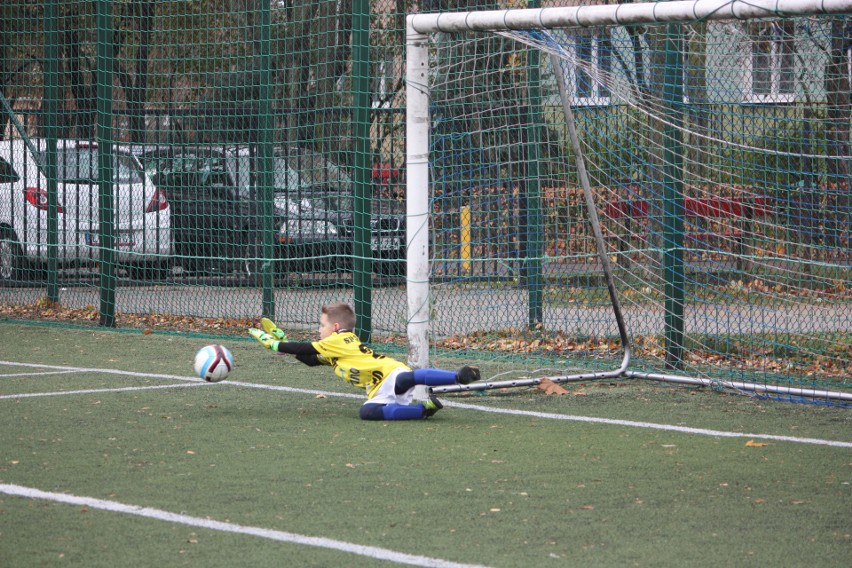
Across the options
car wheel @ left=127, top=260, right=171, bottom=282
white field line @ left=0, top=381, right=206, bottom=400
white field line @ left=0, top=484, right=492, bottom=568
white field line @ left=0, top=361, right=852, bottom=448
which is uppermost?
car wheel @ left=127, top=260, right=171, bottom=282

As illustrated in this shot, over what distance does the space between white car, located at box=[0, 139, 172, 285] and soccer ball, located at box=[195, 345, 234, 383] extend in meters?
5.72

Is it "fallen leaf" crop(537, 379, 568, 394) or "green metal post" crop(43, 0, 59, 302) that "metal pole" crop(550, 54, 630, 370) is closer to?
"fallen leaf" crop(537, 379, 568, 394)

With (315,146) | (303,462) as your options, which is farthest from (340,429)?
(315,146)

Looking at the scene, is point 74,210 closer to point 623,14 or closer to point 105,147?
point 105,147

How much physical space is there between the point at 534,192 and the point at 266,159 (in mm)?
3263

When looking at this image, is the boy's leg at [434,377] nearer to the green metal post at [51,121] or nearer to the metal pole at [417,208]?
the metal pole at [417,208]

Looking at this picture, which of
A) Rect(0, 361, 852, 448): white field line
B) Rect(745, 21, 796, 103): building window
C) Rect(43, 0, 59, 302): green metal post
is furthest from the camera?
Rect(43, 0, 59, 302): green metal post

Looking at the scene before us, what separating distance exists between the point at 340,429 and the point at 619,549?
2.82 m

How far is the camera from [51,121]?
1377 cm

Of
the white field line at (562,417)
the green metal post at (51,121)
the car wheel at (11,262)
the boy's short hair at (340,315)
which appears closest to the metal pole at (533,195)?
the white field line at (562,417)

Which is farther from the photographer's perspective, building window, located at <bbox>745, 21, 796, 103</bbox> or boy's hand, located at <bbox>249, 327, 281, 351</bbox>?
building window, located at <bbox>745, 21, 796, 103</bbox>

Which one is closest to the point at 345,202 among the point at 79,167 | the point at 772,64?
the point at 79,167

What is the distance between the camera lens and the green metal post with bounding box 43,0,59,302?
44.5 feet

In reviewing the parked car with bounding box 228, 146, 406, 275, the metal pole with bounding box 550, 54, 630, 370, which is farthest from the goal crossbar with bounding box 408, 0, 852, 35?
the parked car with bounding box 228, 146, 406, 275
